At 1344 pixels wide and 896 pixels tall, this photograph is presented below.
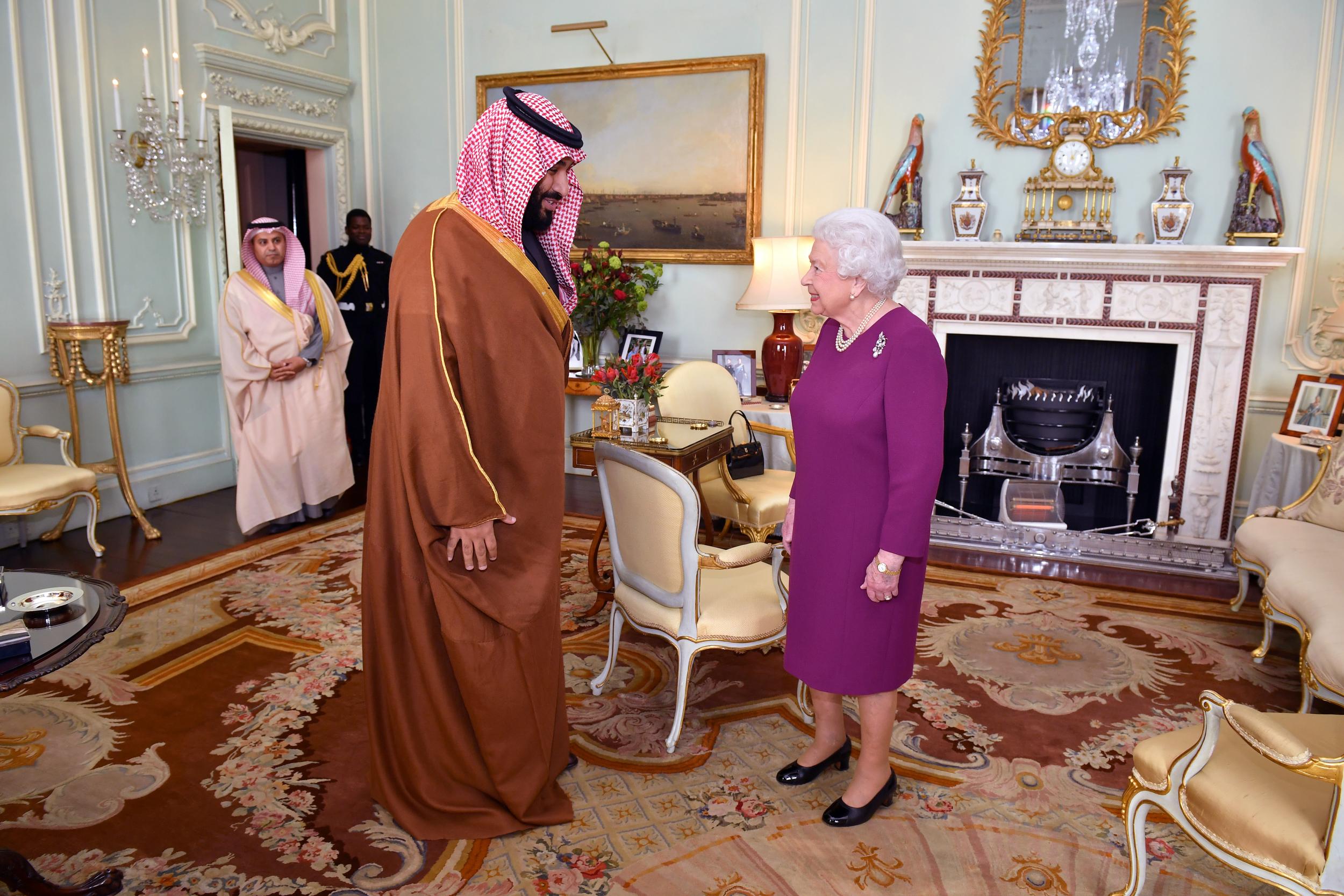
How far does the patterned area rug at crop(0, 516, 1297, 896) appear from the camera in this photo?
223cm

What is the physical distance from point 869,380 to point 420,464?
105cm

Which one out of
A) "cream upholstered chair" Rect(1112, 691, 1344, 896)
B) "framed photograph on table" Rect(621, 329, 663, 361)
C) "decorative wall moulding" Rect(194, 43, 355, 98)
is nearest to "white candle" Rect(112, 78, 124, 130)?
"decorative wall moulding" Rect(194, 43, 355, 98)

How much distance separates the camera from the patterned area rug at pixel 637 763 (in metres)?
2.23

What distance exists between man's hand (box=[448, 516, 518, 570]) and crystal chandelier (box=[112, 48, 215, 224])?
386 cm

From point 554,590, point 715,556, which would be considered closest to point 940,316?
point 715,556

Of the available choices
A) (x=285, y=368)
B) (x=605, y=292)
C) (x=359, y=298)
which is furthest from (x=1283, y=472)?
(x=359, y=298)

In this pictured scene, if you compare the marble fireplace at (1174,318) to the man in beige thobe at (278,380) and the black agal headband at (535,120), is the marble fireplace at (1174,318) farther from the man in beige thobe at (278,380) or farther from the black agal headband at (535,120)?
the man in beige thobe at (278,380)

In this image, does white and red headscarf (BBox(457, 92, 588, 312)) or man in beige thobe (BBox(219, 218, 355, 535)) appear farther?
man in beige thobe (BBox(219, 218, 355, 535))

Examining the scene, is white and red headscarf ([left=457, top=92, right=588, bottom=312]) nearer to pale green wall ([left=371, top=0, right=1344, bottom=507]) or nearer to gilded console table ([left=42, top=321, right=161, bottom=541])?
Result: gilded console table ([left=42, top=321, right=161, bottom=541])

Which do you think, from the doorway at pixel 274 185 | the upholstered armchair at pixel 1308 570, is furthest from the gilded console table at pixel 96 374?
the upholstered armchair at pixel 1308 570

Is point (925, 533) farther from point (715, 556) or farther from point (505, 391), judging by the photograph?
point (505, 391)

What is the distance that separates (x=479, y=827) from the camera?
2352mm

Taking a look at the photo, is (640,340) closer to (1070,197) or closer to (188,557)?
(1070,197)

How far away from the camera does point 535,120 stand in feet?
7.27
